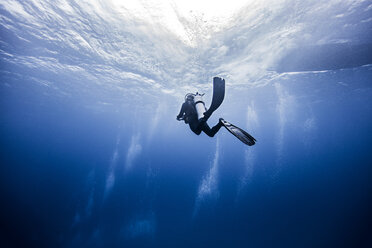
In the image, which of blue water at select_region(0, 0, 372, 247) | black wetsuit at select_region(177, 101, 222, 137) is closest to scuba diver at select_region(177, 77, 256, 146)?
black wetsuit at select_region(177, 101, 222, 137)

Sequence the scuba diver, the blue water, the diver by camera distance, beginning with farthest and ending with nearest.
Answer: the blue water → the diver → the scuba diver

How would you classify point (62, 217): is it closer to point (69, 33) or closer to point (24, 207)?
point (24, 207)

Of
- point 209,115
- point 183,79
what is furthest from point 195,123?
point 183,79

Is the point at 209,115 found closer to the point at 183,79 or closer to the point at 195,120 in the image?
the point at 195,120

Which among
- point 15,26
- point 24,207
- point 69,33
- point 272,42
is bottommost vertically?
point 24,207

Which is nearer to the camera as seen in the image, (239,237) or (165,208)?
(239,237)

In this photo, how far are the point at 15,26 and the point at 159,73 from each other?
1021 cm

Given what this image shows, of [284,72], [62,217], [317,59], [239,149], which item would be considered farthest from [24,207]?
[239,149]

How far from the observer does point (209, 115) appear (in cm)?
363

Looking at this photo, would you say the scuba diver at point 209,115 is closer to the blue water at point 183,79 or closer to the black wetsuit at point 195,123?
the black wetsuit at point 195,123

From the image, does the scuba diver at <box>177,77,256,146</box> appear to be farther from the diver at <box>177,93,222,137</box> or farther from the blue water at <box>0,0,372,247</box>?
the blue water at <box>0,0,372,247</box>

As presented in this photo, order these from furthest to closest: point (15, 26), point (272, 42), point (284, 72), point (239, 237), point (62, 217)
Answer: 1. point (62, 217)
2. point (239, 237)
3. point (284, 72)
4. point (272, 42)
5. point (15, 26)

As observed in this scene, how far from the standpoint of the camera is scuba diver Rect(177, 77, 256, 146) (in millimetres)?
3184

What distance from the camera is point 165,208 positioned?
2452cm
